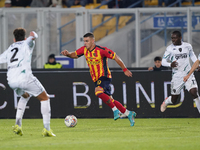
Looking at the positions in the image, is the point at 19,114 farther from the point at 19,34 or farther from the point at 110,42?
the point at 110,42

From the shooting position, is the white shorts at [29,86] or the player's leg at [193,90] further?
the player's leg at [193,90]

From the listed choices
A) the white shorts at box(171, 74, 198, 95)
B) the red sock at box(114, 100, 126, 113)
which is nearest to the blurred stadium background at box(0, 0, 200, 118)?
the white shorts at box(171, 74, 198, 95)

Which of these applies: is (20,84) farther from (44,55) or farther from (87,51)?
(44,55)

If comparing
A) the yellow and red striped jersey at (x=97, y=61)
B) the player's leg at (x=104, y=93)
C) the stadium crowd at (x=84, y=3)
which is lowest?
the player's leg at (x=104, y=93)

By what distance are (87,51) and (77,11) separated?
4911 mm

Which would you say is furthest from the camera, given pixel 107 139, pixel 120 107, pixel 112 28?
pixel 112 28

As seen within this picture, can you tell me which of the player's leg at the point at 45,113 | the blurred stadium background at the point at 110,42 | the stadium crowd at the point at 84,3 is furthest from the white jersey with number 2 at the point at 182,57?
the stadium crowd at the point at 84,3

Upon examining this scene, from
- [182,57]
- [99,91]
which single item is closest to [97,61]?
[99,91]

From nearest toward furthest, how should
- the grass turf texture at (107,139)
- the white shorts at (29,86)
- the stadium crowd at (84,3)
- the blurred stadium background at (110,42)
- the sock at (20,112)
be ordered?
the grass turf texture at (107,139) → the white shorts at (29,86) → the sock at (20,112) → the blurred stadium background at (110,42) → the stadium crowd at (84,3)

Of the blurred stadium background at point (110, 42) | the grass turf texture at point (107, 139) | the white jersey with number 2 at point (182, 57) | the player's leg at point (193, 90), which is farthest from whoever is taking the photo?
the blurred stadium background at point (110, 42)

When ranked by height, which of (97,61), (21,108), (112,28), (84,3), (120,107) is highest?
(84,3)

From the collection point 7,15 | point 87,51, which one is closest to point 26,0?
point 7,15

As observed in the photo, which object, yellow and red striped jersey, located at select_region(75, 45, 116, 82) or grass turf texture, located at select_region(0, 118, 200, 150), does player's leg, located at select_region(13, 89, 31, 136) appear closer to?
grass turf texture, located at select_region(0, 118, 200, 150)

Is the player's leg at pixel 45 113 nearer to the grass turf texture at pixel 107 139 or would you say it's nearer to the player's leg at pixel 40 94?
the player's leg at pixel 40 94
